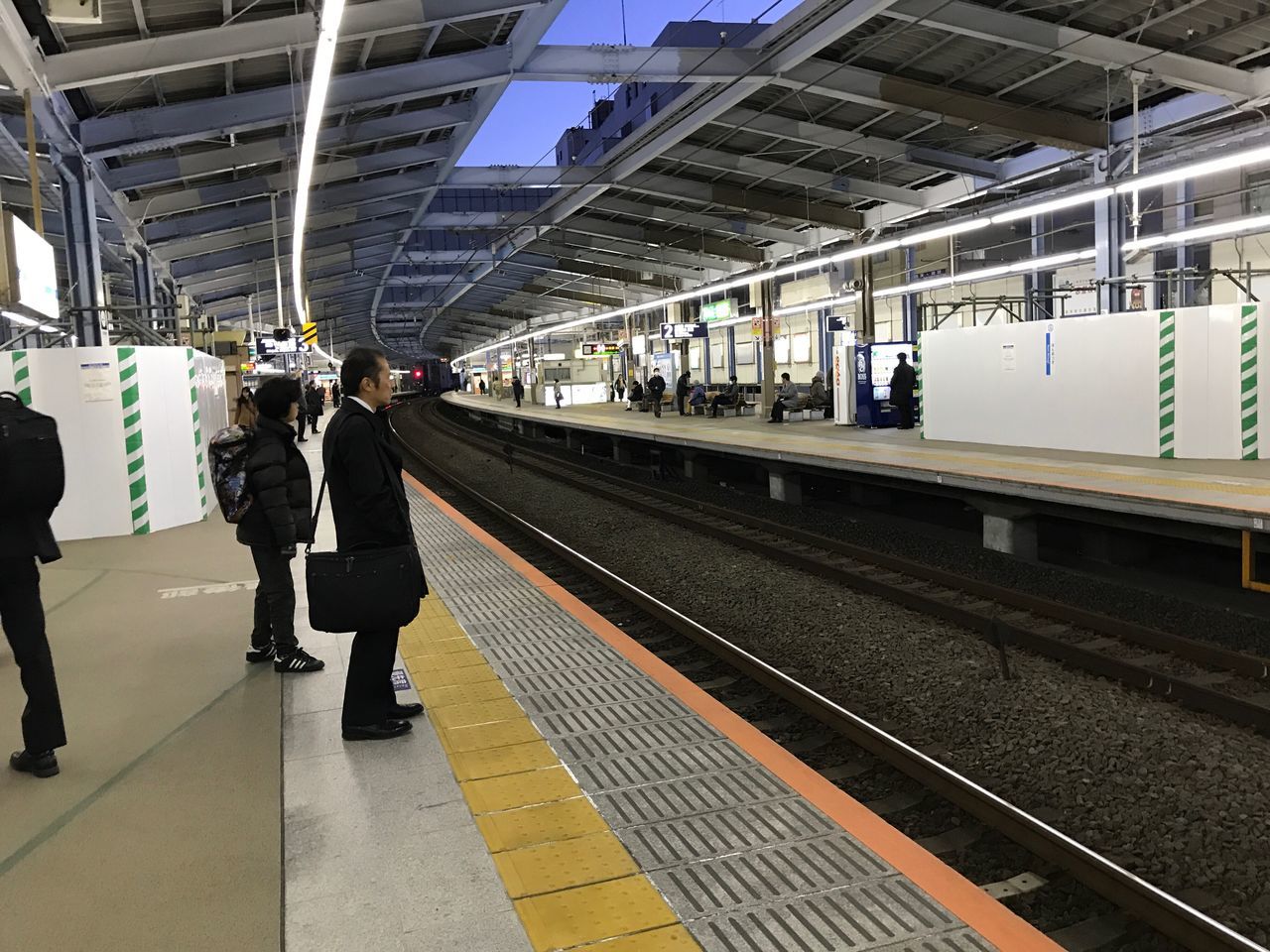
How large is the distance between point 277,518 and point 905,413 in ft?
48.5

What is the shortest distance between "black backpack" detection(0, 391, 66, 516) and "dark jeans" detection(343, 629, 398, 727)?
51.2 inches

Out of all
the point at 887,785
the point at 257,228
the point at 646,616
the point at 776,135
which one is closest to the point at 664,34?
the point at 776,135

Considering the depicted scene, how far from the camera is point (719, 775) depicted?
12.0ft

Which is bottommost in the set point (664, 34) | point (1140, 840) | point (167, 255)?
point (1140, 840)

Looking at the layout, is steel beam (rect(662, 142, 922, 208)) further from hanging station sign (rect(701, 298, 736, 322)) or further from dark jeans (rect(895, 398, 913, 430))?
hanging station sign (rect(701, 298, 736, 322))

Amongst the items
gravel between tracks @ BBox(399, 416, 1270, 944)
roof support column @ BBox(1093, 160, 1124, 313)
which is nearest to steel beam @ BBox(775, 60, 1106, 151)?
roof support column @ BBox(1093, 160, 1124, 313)

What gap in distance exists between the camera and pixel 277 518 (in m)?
4.73

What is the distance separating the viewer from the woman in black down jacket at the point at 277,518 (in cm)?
470

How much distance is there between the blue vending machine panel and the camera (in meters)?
18.5

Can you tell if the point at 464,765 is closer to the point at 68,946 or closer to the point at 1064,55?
the point at 68,946

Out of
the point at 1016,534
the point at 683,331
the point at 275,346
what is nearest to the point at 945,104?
the point at 1016,534

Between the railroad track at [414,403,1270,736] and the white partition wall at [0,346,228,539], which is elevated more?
the white partition wall at [0,346,228,539]

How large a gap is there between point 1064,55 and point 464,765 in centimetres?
1262

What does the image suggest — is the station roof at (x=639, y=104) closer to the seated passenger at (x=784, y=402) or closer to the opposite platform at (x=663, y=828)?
the seated passenger at (x=784, y=402)
